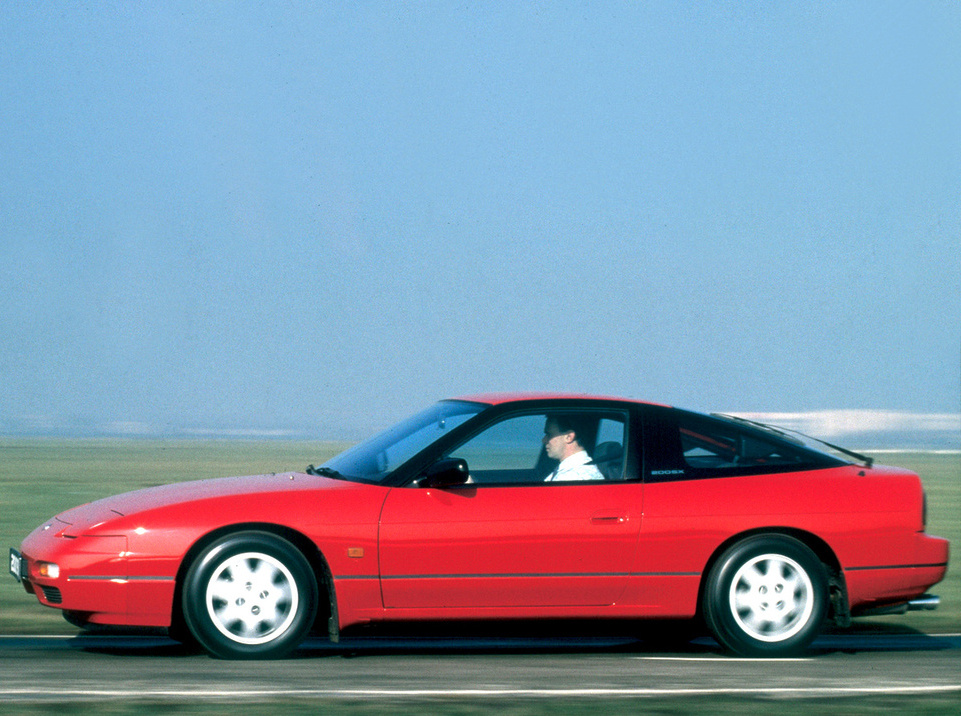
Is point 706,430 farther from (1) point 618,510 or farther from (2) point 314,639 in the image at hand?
(2) point 314,639

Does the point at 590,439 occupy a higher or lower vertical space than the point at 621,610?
higher

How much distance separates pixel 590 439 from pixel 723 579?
38.7 inches

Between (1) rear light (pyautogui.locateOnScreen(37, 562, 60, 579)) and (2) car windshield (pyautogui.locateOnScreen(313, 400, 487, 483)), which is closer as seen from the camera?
(1) rear light (pyautogui.locateOnScreen(37, 562, 60, 579))

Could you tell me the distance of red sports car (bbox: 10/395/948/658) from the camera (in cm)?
657

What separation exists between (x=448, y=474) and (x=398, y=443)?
624 millimetres

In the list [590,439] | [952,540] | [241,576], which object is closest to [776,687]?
[590,439]

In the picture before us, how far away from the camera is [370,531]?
6.64 meters

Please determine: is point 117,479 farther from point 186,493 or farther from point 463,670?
point 463,670

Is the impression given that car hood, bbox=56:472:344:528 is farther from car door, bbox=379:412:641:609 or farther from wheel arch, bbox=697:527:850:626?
wheel arch, bbox=697:527:850:626

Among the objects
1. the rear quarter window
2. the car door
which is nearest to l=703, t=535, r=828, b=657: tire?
the rear quarter window

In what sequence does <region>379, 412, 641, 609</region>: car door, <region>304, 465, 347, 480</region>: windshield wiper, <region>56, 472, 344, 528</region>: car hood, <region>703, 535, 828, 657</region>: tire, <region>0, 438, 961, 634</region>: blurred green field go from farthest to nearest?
<region>0, 438, 961, 634</region>: blurred green field, <region>304, 465, 347, 480</region>: windshield wiper, <region>703, 535, 828, 657</region>: tire, <region>56, 472, 344, 528</region>: car hood, <region>379, 412, 641, 609</region>: car door

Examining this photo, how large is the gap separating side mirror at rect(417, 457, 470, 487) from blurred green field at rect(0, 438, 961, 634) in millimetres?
2372

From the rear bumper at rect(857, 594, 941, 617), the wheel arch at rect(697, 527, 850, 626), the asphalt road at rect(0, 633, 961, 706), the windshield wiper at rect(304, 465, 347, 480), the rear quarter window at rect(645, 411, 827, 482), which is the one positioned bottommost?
the asphalt road at rect(0, 633, 961, 706)

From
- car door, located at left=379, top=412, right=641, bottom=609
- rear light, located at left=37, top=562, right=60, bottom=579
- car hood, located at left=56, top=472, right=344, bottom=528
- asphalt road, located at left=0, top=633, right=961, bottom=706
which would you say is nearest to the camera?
asphalt road, located at left=0, top=633, right=961, bottom=706
